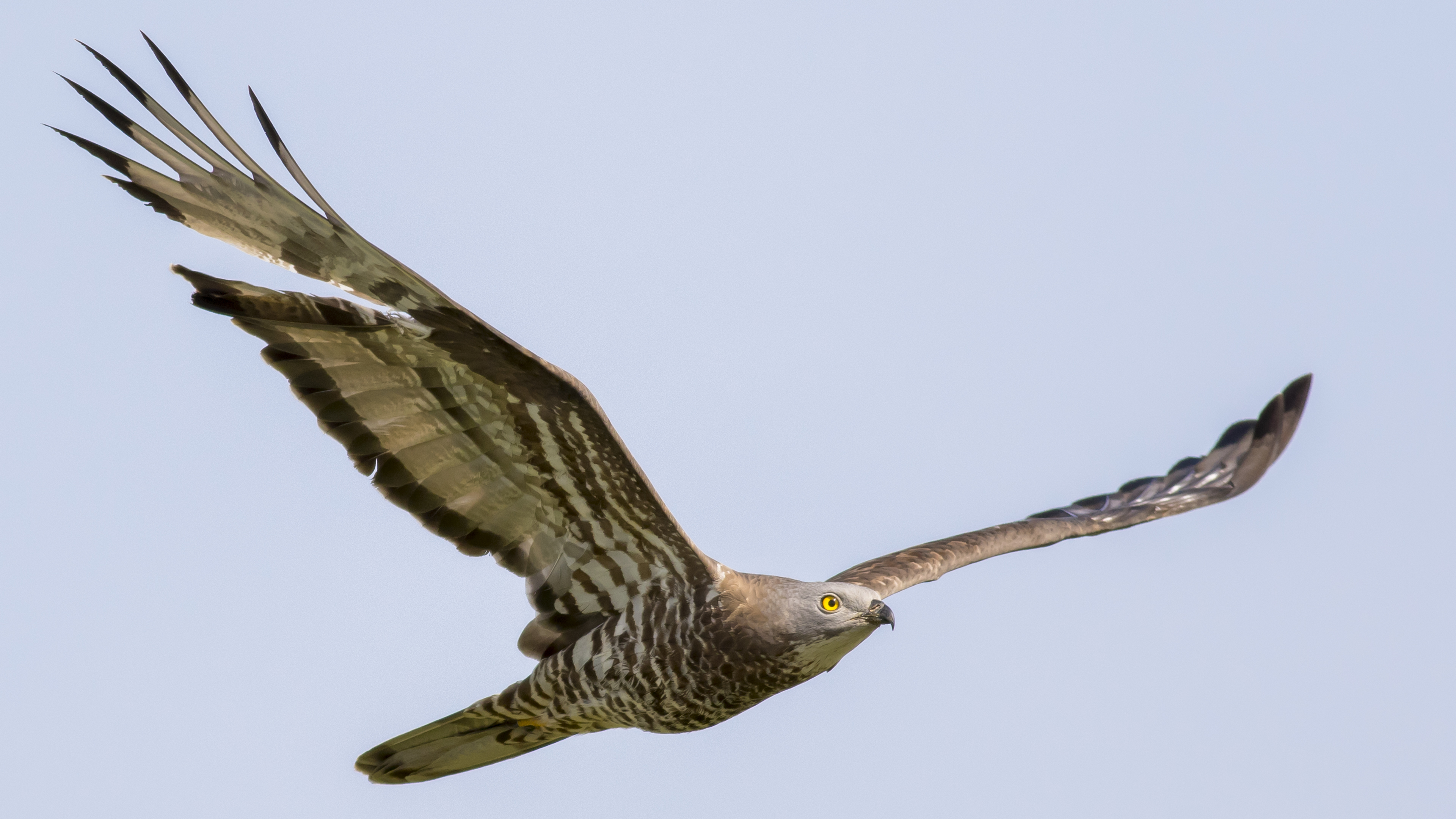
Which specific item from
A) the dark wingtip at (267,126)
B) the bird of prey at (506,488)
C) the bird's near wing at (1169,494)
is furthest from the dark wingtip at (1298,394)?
the dark wingtip at (267,126)

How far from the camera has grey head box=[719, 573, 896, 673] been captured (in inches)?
321

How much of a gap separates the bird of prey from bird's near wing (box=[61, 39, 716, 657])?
0.03ft

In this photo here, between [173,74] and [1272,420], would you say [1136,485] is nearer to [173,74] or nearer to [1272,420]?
[1272,420]

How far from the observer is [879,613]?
8.20m

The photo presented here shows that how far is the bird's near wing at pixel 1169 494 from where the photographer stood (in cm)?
1070

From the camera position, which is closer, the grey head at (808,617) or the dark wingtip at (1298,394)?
the grey head at (808,617)

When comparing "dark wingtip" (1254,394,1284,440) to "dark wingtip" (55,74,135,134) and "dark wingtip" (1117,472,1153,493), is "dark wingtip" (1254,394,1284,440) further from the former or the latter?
"dark wingtip" (55,74,135,134)

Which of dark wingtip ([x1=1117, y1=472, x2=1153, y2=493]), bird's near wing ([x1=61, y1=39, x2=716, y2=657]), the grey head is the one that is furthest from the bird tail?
dark wingtip ([x1=1117, y1=472, x2=1153, y2=493])

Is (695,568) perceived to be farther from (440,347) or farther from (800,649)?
(440,347)

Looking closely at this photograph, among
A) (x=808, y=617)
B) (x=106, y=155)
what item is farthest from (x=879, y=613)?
(x=106, y=155)

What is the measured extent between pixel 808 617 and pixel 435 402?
7.77 ft

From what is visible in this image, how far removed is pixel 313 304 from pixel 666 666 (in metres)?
2.87

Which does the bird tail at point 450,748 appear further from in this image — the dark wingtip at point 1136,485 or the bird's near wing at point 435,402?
the dark wingtip at point 1136,485

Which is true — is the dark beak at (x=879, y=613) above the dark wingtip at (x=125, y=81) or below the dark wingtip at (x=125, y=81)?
below
